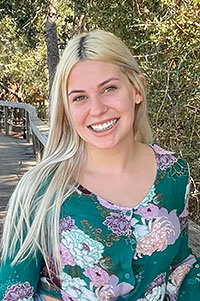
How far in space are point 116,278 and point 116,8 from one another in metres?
2.43

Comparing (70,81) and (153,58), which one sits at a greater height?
(70,81)

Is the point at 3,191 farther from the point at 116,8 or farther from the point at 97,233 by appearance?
the point at 97,233

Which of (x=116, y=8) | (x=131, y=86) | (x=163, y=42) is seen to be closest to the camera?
(x=131, y=86)

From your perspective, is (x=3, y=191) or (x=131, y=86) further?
(x=3, y=191)

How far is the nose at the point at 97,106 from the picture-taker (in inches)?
52.4

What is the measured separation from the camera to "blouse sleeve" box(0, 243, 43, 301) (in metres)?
1.30

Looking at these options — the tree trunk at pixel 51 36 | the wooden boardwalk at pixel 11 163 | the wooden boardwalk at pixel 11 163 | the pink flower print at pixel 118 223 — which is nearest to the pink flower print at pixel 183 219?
the pink flower print at pixel 118 223

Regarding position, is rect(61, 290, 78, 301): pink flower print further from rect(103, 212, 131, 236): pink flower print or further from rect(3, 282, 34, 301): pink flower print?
rect(103, 212, 131, 236): pink flower print

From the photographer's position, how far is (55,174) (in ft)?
4.47

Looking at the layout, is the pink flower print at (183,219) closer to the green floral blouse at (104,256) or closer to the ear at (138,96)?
the green floral blouse at (104,256)

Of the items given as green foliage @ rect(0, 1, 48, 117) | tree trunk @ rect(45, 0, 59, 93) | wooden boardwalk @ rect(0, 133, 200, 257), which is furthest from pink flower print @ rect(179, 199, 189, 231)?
green foliage @ rect(0, 1, 48, 117)

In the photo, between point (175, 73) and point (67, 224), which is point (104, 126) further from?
point (175, 73)

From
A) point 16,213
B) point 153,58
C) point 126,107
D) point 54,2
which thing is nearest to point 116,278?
point 16,213

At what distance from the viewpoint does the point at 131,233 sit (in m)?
1.31
